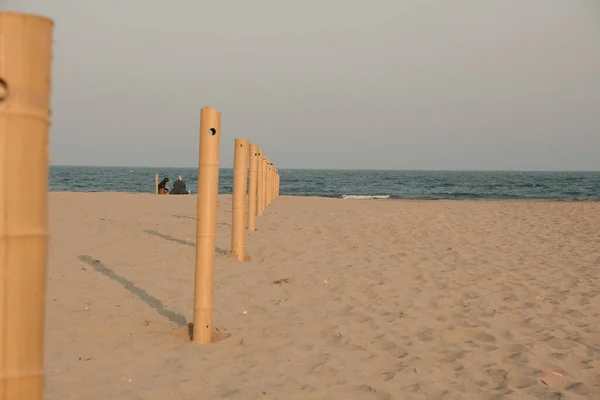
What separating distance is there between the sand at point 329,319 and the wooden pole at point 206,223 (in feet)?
0.70

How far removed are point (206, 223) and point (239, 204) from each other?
147 inches

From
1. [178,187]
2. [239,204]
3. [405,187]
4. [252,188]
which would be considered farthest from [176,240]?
[405,187]

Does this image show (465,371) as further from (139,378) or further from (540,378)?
(139,378)

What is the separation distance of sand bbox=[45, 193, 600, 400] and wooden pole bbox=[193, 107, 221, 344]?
214mm

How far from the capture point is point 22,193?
1587 mm

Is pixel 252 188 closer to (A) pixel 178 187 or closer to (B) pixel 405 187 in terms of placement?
(A) pixel 178 187

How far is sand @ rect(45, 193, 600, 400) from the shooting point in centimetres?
398

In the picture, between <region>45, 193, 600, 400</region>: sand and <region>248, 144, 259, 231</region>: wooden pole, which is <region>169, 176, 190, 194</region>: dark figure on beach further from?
<region>45, 193, 600, 400</region>: sand

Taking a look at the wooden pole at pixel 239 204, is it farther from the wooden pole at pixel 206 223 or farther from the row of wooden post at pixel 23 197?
the row of wooden post at pixel 23 197

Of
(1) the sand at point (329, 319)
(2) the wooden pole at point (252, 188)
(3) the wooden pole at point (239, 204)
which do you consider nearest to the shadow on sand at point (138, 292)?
(1) the sand at point (329, 319)

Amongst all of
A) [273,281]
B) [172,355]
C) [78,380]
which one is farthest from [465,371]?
[273,281]

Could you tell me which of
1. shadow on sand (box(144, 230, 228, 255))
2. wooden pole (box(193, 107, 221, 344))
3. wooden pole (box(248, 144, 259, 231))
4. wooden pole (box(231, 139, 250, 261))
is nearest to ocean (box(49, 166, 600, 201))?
wooden pole (box(248, 144, 259, 231))

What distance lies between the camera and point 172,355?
14.5 feet

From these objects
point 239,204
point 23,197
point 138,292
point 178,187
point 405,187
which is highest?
point 23,197
